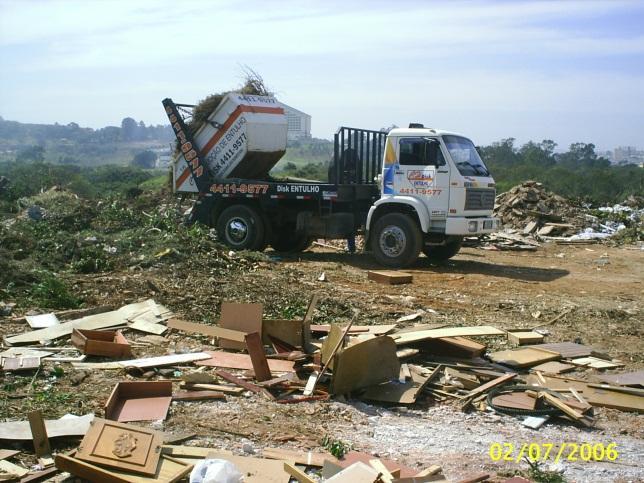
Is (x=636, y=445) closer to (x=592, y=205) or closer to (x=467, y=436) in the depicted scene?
(x=467, y=436)

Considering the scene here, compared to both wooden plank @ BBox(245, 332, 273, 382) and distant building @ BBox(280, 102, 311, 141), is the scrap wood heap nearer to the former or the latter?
wooden plank @ BBox(245, 332, 273, 382)

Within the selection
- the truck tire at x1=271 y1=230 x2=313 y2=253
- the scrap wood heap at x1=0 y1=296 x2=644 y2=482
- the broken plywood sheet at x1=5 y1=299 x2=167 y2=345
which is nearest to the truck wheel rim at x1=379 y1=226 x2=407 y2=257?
the truck tire at x1=271 y1=230 x2=313 y2=253

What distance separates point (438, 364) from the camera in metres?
7.73

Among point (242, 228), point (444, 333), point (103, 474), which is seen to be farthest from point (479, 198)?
point (103, 474)

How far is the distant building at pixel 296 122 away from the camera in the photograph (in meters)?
16.9

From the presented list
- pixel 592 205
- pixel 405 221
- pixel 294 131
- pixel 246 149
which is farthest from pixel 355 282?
pixel 592 205

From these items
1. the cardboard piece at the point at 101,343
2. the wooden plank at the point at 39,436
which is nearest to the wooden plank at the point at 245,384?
the cardboard piece at the point at 101,343

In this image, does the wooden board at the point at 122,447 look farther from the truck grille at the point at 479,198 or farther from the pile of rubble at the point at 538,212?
the pile of rubble at the point at 538,212

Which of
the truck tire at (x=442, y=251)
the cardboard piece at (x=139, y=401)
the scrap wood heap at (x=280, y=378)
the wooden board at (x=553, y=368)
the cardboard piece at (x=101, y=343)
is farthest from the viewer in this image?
the truck tire at (x=442, y=251)

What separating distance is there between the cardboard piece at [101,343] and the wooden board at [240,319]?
1.07 meters

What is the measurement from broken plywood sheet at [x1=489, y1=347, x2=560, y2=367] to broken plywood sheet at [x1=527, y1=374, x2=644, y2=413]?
24 cm

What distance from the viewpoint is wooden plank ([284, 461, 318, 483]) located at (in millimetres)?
4863

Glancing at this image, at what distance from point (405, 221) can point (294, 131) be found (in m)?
4.64
